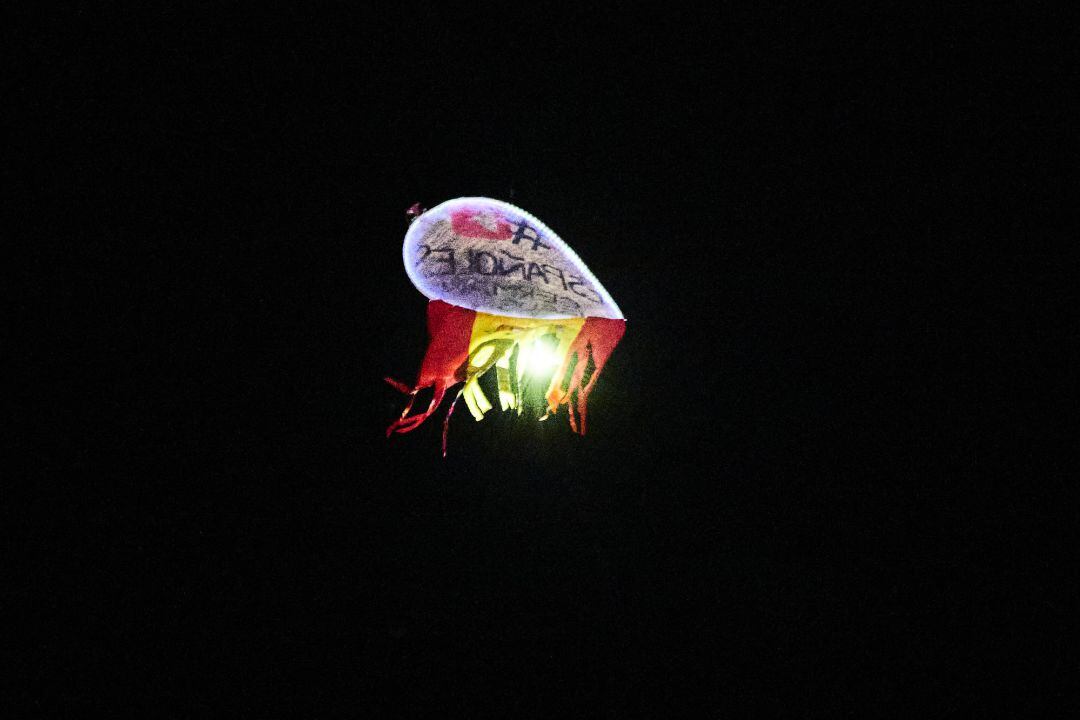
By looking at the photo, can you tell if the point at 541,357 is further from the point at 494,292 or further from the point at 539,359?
the point at 494,292

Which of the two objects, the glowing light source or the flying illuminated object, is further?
the glowing light source

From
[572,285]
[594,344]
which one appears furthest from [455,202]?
[594,344]

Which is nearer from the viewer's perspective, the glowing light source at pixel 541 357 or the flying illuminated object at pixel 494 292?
the flying illuminated object at pixel 494 292

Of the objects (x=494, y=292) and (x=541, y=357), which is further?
(x=541, y=357)

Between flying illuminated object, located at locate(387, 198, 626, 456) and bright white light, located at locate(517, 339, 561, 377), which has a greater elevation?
flying illuminated object, located at locate(387, 198, 626, 456)

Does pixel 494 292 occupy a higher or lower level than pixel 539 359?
higher

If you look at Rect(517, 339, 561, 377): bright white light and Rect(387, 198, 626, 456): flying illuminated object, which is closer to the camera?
Rect(387, 198, 626, 456): flying illuminated object

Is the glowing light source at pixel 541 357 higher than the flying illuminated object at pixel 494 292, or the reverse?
the flying illuminated object at pixel 494 292

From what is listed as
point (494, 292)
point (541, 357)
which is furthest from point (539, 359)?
point (494, 292)
